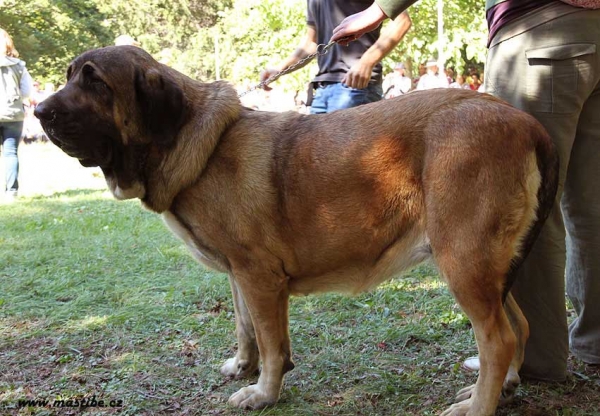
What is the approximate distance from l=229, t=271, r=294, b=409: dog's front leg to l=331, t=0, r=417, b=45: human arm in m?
1.52

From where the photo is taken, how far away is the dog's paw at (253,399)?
3391 millimetres

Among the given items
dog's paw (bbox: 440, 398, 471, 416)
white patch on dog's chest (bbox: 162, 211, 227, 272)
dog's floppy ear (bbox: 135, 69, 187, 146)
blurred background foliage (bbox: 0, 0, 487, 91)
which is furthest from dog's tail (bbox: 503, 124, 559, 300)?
blurred background foliage (bbox: 0, 0, 487, 91)

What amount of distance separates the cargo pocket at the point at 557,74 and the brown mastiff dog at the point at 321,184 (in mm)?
326

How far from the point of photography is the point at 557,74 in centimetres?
315

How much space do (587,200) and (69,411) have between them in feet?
10.0

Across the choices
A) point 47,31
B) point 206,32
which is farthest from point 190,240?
point 206,32

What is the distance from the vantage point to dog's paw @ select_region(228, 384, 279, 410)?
339 centimetres

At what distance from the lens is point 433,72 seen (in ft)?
63.1

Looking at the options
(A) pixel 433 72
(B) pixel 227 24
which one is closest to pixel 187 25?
(B) pixel 227 24

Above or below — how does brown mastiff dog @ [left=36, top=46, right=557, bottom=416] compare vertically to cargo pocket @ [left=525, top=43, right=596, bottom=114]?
below

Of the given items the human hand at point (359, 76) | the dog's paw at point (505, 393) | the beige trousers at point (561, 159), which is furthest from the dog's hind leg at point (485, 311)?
the human hand at point (359, 76)

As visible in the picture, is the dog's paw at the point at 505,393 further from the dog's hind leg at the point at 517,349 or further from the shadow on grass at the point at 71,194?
the shadow on grass at the point at 71,194

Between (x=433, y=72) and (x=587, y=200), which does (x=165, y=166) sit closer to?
(x=587, y=200)

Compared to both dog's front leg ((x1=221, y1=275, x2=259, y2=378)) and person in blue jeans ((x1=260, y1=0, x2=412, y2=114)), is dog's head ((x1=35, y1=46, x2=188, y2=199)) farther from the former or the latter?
person in blue jeans ((x1=260, y1=0, x2=412, y2=114))
